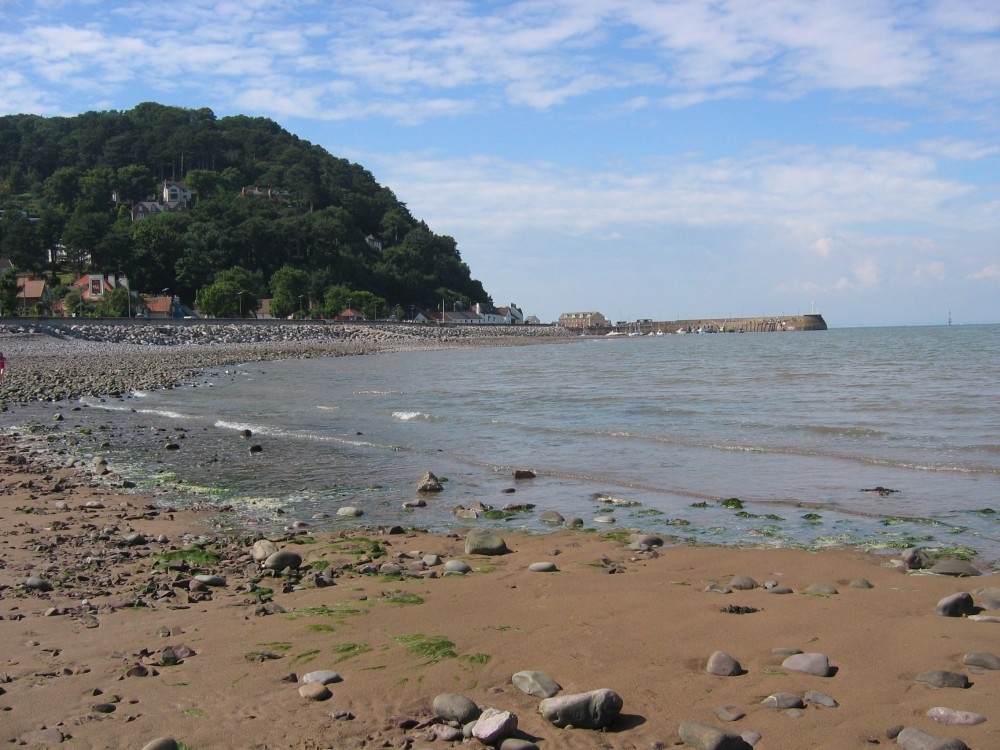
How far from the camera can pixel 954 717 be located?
164 inches

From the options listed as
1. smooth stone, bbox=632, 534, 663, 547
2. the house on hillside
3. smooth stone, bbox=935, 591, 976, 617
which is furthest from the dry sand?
the house on hillside

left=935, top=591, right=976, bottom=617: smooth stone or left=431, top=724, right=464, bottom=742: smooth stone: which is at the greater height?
left=935, top=591, right=976, bottom=617: smooth stone

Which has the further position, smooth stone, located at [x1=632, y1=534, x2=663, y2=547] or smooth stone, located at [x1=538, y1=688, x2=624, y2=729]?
smooth stone, located at [x1=632, y1=534, x2=663, y2=547]

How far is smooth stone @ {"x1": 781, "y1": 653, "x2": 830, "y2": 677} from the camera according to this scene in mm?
4832

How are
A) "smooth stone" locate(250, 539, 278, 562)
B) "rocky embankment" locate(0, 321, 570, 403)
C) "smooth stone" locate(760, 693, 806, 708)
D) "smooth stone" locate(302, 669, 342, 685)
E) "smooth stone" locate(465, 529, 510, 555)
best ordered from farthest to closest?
1. "rocky embankment" locate(0, 321, 570, 403)
2. "smooth stone" locate(465, 529, 510, 555)
3. "smooth stone" locate(250, 539, 278, 562)
4. "smooth stone" locate(302, 669, 342, 685)
5. "smooth stone" locate(760, 693, 806, 708)

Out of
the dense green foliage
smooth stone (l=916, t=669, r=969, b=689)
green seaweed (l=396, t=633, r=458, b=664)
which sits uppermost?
the dense green foliage

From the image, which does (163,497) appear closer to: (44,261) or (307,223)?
(44,261)

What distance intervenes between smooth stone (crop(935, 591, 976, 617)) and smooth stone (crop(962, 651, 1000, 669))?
0.99m

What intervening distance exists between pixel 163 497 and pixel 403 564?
16.8 feet

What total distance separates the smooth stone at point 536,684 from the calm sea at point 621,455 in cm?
452

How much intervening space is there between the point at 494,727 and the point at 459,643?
4.79 feet

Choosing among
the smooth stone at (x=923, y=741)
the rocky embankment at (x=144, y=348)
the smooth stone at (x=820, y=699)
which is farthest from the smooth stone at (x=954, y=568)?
the rocky embankment at (x=144, y=348)

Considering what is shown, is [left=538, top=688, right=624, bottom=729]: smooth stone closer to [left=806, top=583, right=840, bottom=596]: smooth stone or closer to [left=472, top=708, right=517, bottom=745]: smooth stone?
[left=472, top=708, right=517, bottom=745]: smooth stone

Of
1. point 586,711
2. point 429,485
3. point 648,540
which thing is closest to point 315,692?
point 586,711
